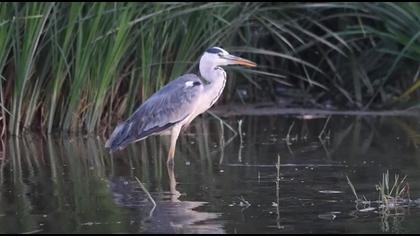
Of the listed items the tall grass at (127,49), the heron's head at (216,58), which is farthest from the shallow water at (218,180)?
the heron's head at (216,58)

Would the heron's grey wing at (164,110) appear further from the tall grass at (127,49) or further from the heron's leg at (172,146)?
the tall grass at (127,49)

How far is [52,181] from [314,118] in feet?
17.2

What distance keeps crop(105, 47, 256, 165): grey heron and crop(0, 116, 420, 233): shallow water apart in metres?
0.27

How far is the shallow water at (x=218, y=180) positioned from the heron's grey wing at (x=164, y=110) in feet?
0.97

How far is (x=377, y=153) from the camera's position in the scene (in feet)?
31.8

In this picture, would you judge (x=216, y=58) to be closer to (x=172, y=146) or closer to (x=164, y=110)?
(x=164, y=110)

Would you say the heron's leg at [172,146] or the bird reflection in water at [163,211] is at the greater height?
the heron's leg at [172,146]

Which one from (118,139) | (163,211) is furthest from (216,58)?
(163,211)

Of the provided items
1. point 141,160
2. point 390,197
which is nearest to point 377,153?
point 141,160

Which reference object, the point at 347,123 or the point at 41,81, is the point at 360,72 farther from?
the point at 41,81

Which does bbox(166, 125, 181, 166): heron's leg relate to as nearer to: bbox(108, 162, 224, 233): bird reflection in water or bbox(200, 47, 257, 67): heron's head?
bbox(200, 47, 257, 67): heron's head

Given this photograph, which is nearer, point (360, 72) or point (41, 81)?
point (41, 81)

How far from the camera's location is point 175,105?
9.56 meters

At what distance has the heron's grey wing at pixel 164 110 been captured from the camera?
31.0 feet
